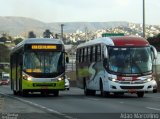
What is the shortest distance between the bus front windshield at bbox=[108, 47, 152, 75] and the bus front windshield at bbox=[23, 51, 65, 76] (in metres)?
3.14

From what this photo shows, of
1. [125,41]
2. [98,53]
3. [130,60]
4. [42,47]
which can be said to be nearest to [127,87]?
[130,60]

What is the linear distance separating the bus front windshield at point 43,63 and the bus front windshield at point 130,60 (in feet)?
10.3

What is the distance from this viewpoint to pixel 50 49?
32.5 metres

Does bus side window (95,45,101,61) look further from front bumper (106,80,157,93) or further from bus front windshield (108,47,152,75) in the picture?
front bumper (106,80,157,93)

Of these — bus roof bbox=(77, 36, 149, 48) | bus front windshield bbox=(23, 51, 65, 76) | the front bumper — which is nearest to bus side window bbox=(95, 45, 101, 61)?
bus roof bbox=(77, 36, 149, 48)

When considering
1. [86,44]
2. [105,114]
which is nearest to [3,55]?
[86,44]

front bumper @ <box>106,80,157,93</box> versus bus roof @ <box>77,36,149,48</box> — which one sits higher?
bus roof @ <box>77,36,149,48</box>

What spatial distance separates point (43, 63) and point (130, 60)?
191 inches

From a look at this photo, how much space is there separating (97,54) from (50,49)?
267 cm

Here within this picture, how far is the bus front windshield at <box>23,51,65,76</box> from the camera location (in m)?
32.2

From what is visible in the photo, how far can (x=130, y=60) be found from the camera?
31.1m

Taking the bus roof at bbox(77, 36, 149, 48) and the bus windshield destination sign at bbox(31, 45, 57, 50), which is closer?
the bus roof at bbox(77, 36, 149, 48)

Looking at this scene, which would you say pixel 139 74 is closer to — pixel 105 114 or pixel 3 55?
pixel 105 114

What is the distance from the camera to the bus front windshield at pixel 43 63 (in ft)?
106
